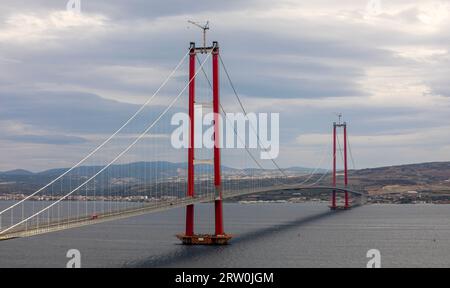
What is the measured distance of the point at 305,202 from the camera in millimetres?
187250

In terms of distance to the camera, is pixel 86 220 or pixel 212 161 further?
pixel 212 161
